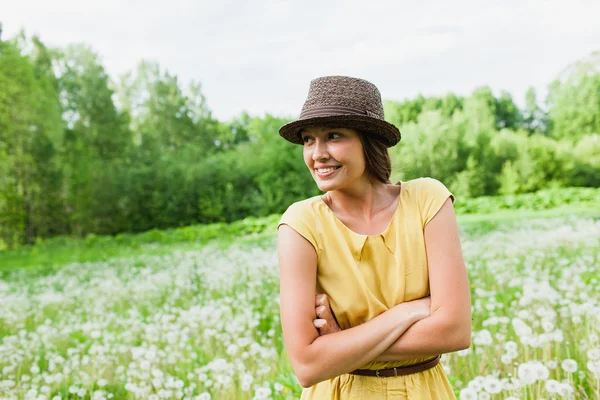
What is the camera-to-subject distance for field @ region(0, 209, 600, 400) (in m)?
3.48

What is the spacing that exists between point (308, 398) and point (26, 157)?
2845 cm

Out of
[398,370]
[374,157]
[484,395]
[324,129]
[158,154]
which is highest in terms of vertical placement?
[158,154]

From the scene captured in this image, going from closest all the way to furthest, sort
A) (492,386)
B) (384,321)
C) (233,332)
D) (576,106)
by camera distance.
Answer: (384,321)
(492,386)
(233,332)
(576,106)

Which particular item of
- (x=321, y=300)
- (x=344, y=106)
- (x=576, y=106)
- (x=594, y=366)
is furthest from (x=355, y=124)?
(x=576, y=106)

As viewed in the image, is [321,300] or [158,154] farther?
[158,154]

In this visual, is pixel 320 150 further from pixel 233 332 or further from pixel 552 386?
pixel 233 332

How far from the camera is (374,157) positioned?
6.60 feet

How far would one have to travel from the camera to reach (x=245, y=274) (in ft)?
27.3

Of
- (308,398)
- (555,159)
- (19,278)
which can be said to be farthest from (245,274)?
(555,159)

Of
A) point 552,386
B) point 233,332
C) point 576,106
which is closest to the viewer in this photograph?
point 552,386

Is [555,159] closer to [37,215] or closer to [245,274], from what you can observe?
[37,215]

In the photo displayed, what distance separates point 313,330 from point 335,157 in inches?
22.6

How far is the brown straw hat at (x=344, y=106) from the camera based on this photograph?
1.84 metres

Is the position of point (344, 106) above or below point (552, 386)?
above
